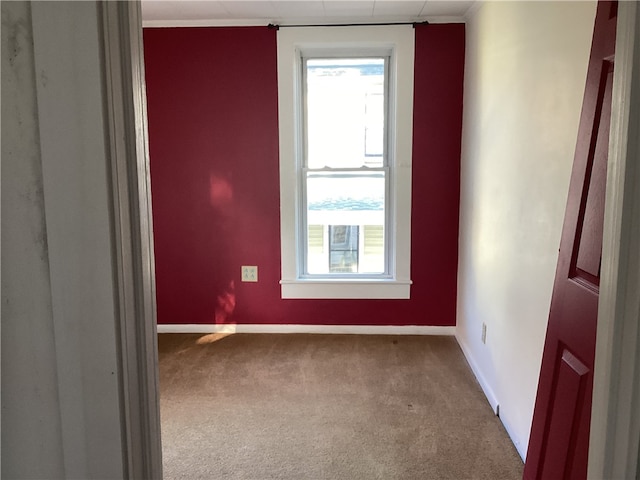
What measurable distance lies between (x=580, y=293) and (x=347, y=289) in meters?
2.47

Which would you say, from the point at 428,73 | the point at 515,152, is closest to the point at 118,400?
the point at 515,152

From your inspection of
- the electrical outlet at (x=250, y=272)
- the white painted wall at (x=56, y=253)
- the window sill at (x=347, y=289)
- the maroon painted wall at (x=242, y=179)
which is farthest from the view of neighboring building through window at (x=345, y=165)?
the white painted wall at (x=56, y=253)

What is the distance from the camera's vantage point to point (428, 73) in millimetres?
3611

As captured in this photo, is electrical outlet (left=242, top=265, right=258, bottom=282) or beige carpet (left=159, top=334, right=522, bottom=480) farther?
electrical outlet (left=242, top=265, right=258, bottom=282)

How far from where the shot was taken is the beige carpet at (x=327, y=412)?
2268 mm

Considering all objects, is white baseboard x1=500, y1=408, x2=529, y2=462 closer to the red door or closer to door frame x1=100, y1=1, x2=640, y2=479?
the red door

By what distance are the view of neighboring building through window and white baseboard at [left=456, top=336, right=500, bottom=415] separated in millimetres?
803

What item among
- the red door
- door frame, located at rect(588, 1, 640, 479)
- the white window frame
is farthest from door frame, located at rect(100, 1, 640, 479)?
the white window frame

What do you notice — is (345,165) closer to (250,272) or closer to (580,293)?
(250,272)

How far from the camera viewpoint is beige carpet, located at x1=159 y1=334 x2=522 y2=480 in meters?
2.27

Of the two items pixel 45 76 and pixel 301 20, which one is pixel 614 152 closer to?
pixel 45 76

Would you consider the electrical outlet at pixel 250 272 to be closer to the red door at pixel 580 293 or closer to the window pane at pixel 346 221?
the window pane at pixel 346 221

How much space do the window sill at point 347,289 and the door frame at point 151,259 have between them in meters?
2.89

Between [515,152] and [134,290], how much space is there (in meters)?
2.08
